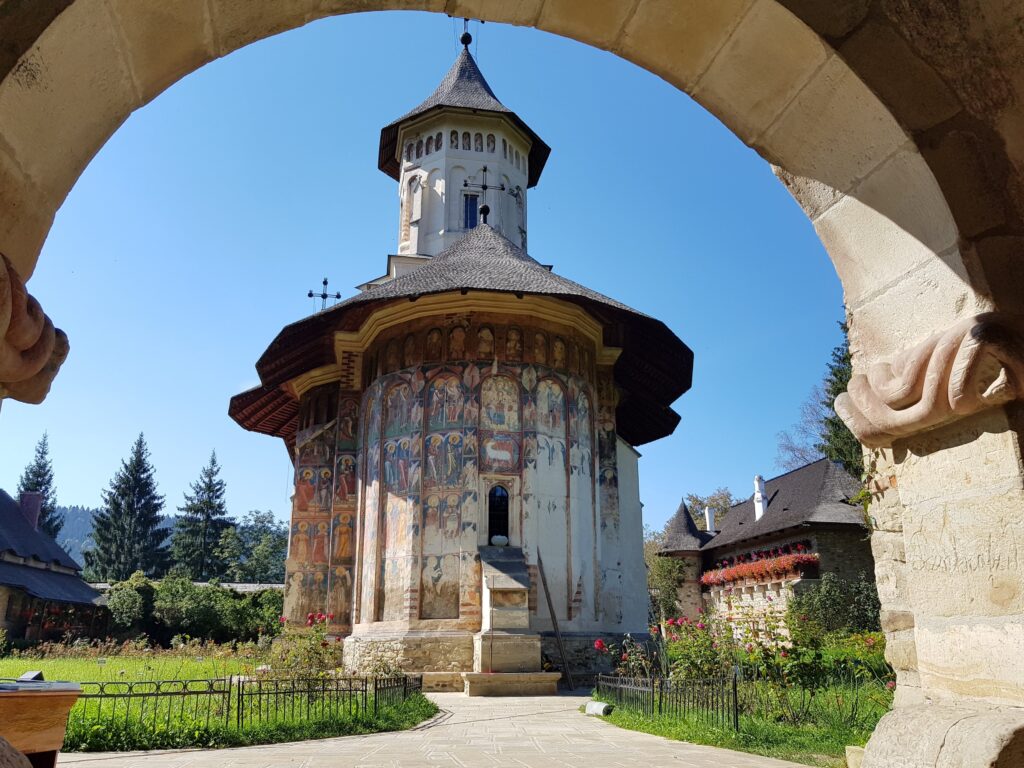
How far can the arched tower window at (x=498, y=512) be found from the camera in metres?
14.2

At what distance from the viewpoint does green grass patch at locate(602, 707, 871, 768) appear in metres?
6.48

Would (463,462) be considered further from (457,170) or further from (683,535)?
(683,535)

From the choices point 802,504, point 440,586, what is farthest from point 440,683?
point 802,504

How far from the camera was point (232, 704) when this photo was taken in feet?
28.0

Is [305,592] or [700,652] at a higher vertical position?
[305,592]

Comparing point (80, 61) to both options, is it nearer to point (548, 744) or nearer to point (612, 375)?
point (548, 744)

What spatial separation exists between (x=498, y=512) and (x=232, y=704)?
6.50m

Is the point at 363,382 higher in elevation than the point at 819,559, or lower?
higher

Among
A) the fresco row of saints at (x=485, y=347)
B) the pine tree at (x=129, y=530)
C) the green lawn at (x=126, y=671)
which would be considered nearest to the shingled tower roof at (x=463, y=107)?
the fresco row of saints at (x=485, y=347)

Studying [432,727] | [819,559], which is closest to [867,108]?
[432,727]

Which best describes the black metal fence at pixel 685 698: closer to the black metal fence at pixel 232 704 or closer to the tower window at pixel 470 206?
the black metal fence at pixel 232 704

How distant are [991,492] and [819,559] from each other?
82.7 ft

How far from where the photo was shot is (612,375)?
17031mm

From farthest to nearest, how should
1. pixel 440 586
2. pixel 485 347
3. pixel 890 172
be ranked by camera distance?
pixel 485 347
pixel 440 586
pixel 890 172
